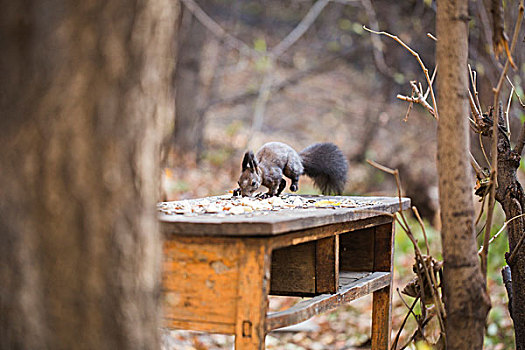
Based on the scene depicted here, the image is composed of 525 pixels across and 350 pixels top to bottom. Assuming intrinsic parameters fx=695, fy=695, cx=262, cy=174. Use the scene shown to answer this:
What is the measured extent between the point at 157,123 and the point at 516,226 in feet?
5.07

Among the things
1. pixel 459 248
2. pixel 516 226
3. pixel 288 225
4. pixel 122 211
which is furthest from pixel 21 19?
pixel 516 226

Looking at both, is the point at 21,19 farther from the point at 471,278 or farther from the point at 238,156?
the point at 238,156

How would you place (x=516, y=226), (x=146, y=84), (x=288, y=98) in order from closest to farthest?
(x=146, y=84) → (x=516, y=226) → (x=288, y=98)

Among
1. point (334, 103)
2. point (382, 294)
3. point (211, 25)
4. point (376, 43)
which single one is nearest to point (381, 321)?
point (382, 294)

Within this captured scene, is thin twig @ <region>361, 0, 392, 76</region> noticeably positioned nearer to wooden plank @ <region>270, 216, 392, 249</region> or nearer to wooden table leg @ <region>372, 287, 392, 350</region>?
wooden table leg @ <region>372, 287, 392, 350</region>

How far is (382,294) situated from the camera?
283 cm

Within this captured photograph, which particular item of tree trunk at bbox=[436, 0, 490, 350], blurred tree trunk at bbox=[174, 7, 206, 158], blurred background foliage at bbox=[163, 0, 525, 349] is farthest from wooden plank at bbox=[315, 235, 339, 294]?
blurred tree trunk at bbox=[174, 7, 206, 158]

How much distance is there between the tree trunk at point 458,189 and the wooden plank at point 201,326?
23.0 inches

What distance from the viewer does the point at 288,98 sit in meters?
10.6

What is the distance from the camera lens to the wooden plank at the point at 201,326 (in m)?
1.85

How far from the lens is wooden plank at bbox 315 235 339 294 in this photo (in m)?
2.25

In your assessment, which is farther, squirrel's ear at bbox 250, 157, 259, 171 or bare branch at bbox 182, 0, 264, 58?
bare branch at bbox 182, 0, 264, 58

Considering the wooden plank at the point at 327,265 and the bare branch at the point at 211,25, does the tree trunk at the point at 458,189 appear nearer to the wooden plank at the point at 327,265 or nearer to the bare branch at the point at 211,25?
the wooden plank at the point at 327,265

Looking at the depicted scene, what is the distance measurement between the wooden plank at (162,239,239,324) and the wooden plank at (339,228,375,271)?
41.1 inches
